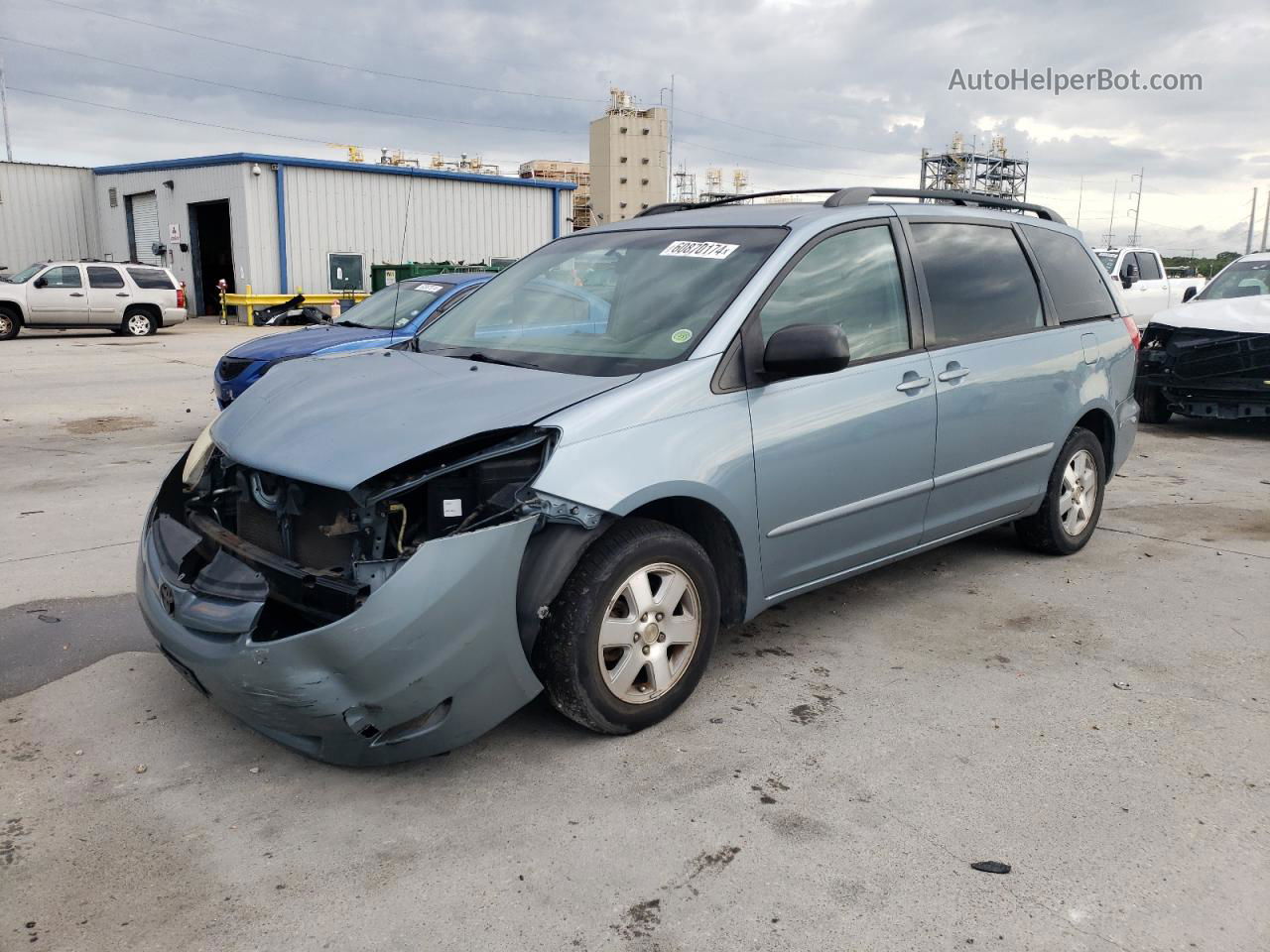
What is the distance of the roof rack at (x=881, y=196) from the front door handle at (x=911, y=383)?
79cm

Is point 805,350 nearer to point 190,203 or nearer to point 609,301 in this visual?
point 609,301

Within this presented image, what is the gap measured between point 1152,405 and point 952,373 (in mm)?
7098

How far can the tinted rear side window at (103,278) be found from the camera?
2173 centimetres

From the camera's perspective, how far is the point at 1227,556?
18.4 feet

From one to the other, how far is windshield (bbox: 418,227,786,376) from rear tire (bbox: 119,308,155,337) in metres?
20.4

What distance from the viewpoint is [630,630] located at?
3285 mm

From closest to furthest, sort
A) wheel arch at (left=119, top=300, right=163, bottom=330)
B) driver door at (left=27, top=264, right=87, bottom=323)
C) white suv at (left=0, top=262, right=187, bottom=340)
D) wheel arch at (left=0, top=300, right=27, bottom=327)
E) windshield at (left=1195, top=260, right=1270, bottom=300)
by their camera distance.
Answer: windshield at (left=1195, top=260, right=1270, bottom=300) → wheel arch at (left=0, top=300, right=27, bottom=327) → white suv at (left=0, top=262, right=187, bottom=340) → driver door at (left=27, top=264, right=87, bottom=323) → wheel arch at (left=119, top=300, right=163, bottom=330)

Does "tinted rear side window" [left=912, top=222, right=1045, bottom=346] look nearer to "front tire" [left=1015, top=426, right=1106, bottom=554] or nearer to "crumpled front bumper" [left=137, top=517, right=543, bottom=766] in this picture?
"front tire" [left=1015, top=426, right=1106, bottom=554]

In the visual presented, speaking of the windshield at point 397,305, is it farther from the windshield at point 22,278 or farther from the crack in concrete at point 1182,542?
the windshield at point 22,278

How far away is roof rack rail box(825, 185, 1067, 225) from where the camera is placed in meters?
4.41

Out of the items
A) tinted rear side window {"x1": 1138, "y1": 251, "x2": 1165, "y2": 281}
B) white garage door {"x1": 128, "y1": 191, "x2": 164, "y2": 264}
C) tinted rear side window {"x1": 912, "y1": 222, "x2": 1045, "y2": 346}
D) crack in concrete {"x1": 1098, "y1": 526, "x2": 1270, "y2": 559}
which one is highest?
white garage door {"x1": 128, "y1": 191, "x2": 164, "y2": 264}

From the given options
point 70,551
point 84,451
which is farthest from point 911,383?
point 84,451

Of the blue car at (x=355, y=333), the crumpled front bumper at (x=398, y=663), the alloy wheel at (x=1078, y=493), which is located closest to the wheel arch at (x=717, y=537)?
the crumpled front bumper at (x=398, y=663)

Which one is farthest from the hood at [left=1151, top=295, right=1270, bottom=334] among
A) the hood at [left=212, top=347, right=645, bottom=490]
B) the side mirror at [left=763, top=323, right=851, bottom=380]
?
the hood at [left=212, top=347, right=645, bottom=490]
